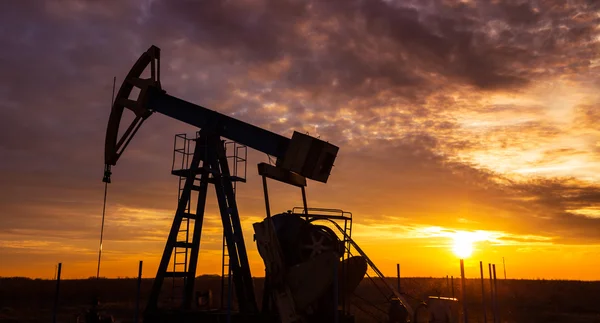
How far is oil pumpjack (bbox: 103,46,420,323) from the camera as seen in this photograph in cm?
1278

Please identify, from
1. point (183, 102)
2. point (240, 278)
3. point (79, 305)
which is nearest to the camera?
point (240, 278)

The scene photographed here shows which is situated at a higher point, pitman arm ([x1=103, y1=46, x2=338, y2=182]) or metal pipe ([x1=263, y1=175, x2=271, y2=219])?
pitman arm ([x1=103, y1=46, x2=338, y2=182])

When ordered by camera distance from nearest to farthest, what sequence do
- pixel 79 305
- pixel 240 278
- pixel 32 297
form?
1. pixel 240 278
2. pixel 79 305
3. pixel 32 297

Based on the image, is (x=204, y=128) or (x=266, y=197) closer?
(x=266, y=197)

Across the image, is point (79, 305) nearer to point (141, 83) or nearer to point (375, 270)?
point (141, 83)

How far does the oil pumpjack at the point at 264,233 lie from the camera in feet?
41.9

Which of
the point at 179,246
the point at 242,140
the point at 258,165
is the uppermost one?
the point at 242,140

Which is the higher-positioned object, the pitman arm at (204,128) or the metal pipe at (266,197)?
the pitman arm at (204,128)

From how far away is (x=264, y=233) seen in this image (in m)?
13.4

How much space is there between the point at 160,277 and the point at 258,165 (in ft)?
16.2

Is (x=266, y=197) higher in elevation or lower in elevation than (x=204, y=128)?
lower

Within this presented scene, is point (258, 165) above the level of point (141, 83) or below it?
below

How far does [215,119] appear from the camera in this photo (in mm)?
16109

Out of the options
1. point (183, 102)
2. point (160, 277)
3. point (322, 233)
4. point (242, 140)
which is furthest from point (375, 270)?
point (183, 102)
